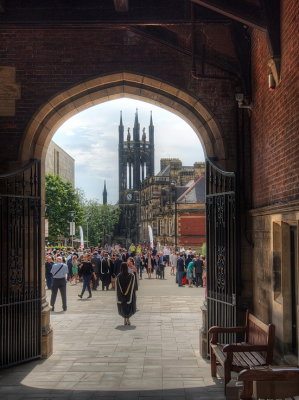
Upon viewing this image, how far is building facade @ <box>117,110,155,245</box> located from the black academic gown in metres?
86.7

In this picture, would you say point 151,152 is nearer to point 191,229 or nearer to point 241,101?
point 191,229

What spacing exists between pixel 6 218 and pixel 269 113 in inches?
171

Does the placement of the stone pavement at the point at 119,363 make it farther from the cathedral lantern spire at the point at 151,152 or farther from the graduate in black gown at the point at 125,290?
the cathedral lantern spire at the point at 151,152

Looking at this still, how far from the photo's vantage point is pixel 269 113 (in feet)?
25.5

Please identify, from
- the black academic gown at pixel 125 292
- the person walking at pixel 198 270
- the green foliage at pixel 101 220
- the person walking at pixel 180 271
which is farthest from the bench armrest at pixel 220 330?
the green foliage at pixel 101 220

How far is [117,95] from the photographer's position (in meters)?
10.3

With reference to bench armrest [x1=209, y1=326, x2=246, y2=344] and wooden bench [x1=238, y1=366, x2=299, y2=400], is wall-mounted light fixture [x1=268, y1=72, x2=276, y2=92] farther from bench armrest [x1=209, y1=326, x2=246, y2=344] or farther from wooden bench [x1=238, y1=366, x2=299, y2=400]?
wooden bench [x1=238, y1=366, x2=299, y2=400]

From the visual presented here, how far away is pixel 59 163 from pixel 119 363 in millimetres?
74504

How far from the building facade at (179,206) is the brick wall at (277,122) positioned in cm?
4431

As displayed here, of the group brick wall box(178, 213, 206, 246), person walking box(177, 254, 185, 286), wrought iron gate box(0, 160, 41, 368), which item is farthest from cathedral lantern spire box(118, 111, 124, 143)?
wrought iron gate box(0, 160, 41, 368)

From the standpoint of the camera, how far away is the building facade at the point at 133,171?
10100cm

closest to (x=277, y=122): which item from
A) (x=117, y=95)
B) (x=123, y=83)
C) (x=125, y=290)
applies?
(x=123, y=83)

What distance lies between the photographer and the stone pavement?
7.25m

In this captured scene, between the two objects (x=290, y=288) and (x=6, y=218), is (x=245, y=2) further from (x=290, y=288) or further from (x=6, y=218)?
(x=6, y=218)
